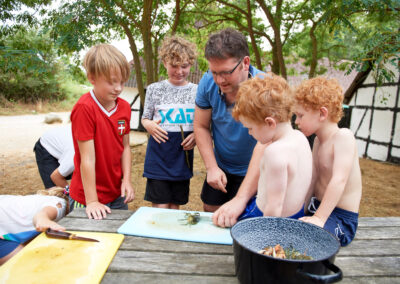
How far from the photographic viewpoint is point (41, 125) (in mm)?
15039

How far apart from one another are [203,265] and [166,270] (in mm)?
140

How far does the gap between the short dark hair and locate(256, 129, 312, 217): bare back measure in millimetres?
667

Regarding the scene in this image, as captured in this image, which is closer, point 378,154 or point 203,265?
point 203,265

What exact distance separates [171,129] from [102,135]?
60cm

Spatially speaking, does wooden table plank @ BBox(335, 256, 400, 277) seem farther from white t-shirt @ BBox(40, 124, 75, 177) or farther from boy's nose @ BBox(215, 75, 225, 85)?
white t-shirt @ BBox(40, 124, 75, 177)

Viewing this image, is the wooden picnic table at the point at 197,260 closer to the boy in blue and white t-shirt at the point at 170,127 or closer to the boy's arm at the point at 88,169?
the boy's arm at the point at 88,169

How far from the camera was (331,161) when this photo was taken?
4.61 feet

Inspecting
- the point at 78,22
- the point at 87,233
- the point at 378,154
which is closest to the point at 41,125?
the point at 78,22

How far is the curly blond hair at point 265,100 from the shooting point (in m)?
1.26

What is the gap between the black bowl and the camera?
84 centimetres

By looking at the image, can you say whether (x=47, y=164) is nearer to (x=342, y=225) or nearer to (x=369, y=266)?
(x=342, y=225)

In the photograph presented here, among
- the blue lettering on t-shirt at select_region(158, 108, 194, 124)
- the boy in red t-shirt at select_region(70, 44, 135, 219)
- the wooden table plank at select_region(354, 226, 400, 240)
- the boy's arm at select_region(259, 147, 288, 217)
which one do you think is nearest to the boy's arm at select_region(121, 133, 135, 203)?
the boy in red t-shirt at select_region(70, 44, 135, 219)

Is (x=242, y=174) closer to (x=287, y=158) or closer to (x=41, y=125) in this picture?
(x=287, y=158)

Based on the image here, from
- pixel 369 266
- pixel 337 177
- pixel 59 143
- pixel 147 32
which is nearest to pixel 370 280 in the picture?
pixel 369 266
